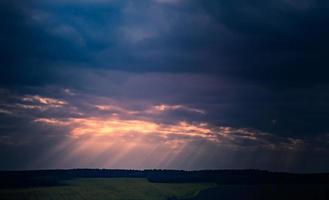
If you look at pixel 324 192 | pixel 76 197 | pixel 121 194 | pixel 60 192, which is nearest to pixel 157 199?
pixel 121 194

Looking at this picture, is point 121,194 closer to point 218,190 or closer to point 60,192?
point 60,192

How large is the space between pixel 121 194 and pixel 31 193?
38.6 metres

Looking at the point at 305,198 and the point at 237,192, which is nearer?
the point at 305,198

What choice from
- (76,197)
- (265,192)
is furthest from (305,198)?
(76,197)

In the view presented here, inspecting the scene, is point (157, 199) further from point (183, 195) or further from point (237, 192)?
point (237, 192)

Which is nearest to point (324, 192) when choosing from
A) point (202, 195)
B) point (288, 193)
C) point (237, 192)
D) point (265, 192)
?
point (288, 193)

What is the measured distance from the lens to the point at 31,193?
16962cm

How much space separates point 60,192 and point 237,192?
8118cm

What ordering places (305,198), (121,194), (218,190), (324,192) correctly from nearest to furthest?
1. (305,198)
2. (324,192)
3. (121,194)
4. (218,190)

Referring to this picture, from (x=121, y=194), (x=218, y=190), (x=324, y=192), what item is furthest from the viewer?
(x=218, y=190)

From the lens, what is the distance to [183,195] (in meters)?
182

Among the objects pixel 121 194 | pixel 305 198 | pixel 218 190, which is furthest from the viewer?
pixel 218 190

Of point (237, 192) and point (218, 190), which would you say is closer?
point (237, 192)

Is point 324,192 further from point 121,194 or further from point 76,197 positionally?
point 76,197
